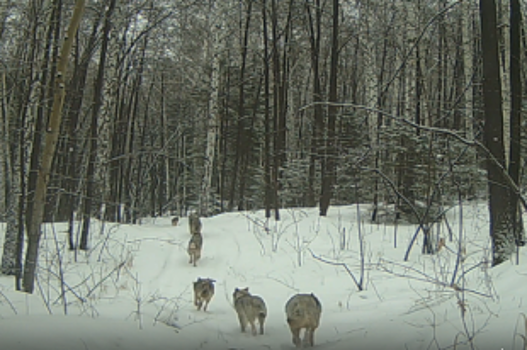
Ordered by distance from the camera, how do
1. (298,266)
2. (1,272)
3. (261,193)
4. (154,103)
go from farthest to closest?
(154,103)
(261,193)
(298,266)
(1,272)

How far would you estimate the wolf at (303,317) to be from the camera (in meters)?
3.67

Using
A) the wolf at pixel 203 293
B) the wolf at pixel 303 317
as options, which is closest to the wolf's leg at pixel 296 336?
the wolf at pixel 303 317

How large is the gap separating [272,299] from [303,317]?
2.49 meters

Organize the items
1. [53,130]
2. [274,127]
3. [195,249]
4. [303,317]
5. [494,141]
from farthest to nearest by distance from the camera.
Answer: [274,127]
[195,249]
[494,141]
[53,130]
[303,317]

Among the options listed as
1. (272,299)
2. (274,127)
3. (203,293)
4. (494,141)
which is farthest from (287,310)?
(274,127)

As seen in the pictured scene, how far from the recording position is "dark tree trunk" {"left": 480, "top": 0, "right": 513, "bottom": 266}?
529 centimetres

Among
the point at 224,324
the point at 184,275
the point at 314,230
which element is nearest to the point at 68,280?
the point at 184,275

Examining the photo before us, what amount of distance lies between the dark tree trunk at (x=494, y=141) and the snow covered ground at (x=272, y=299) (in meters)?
0.29

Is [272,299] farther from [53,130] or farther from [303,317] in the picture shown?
[53,130]

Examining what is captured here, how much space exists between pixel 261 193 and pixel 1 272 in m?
15.6

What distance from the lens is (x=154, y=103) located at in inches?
1187

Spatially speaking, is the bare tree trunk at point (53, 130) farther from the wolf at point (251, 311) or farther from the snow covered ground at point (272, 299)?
the wolf at point (251, 311)

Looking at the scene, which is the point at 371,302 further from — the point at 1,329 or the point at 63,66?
the point at 63,66

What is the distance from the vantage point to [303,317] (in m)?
3.67
